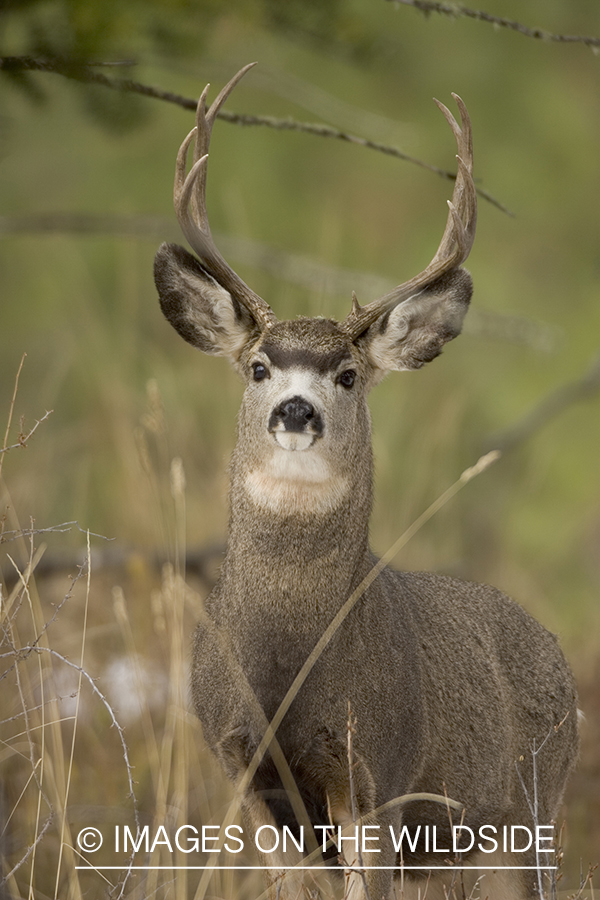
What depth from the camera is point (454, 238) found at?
5.33 m

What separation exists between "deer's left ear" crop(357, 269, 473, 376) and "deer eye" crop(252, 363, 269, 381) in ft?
1.61

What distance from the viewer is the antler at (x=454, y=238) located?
5.00 metres

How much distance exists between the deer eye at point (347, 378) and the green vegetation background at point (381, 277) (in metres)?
1.02

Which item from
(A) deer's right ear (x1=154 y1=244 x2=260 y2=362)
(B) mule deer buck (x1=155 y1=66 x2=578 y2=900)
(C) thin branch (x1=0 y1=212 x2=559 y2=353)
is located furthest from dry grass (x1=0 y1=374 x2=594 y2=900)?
(C) thin branch (x1=0 y1=212 x2=559 y2=353)

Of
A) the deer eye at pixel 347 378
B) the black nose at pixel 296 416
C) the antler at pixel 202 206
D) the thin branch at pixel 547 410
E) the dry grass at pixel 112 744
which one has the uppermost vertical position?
the thin branch at pixel 547 410

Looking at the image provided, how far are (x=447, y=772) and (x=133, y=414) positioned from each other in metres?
7.13

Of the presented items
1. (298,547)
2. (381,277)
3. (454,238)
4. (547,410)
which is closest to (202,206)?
(454,238)

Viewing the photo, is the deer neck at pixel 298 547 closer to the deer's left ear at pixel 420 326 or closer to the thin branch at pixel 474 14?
the deer's left ear at pixel 420 326

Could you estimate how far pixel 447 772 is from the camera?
5.27m

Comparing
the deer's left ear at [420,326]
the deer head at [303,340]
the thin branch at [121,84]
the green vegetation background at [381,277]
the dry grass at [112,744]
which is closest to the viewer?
the thin branch at [121,84]

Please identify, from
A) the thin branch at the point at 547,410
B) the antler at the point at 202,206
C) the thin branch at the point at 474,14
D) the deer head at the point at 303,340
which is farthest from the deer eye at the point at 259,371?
the thin branch at the point at 547,410

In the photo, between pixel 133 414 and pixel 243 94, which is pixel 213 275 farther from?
pixel 243 94

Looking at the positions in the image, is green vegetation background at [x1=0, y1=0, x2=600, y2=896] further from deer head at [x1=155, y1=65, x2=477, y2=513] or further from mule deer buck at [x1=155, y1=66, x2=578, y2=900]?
mule deer buck at [x1=155, y1=66, x2=578, y2=900]

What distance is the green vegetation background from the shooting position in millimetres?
10430
